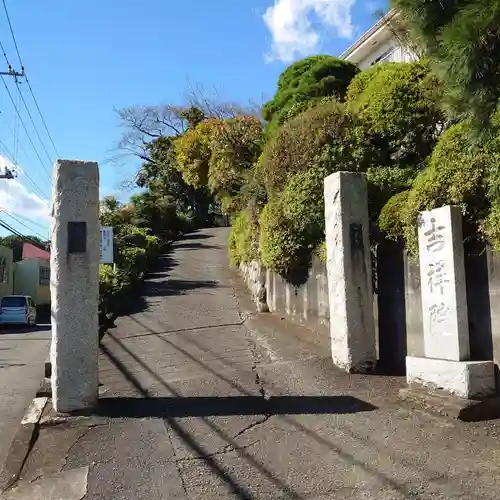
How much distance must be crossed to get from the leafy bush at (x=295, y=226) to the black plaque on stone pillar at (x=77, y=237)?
4.70 meters

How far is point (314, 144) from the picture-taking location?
37.3 ft

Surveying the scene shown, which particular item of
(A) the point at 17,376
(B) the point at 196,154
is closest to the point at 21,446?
(A) the point at 17,376

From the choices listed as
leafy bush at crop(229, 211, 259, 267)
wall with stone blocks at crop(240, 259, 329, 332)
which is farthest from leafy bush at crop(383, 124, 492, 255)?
leafy bush at crop(229, 211, 259, 267)

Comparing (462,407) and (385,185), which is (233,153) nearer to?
(385,185)

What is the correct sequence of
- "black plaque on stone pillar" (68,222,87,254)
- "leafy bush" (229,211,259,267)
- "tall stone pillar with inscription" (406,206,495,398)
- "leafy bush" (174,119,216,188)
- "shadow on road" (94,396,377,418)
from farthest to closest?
"leafy bush" (174,119,216,188) → "leafy bush" (229,211,259,267) → "black plaque on stone pillar" (68,222,87,254) → "shadow on road" (94,396,377,418) → "tall stone pillar with inscription" (406,206,495,398)

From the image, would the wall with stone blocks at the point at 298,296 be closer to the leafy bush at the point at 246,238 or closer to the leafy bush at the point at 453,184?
the leafy bush at the point at 246,238

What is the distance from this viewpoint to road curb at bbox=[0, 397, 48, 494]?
5672 mm

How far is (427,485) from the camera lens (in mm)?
4859

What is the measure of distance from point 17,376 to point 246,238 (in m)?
8.33

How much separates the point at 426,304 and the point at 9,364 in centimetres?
1047

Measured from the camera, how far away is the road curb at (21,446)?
5.67m

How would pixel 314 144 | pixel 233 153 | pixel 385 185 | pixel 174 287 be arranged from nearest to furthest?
pixel 385 185
pixel 314 144
pixel 233 153
pixel 174 287

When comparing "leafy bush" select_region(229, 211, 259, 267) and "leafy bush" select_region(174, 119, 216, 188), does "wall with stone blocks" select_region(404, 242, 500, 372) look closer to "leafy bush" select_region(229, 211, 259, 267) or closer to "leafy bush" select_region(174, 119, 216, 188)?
"leafy bush" select_region(229, 211, 259, 267)

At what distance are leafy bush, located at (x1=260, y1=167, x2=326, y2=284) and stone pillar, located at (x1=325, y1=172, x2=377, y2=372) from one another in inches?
79.0
